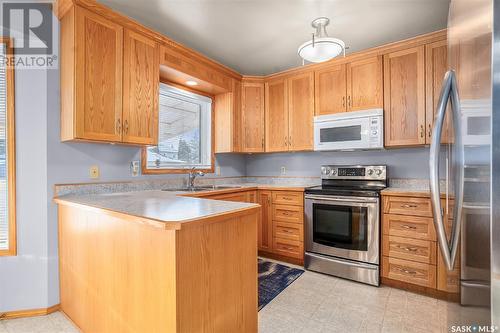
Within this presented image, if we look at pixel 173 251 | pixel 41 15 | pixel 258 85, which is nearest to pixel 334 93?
pixel 258 85

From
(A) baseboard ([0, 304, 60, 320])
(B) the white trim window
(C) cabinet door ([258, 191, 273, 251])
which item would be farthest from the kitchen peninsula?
(C) cabinet door ([258, 191, 273, 251])

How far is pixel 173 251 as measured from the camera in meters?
1.01

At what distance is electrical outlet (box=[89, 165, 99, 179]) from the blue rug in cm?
180

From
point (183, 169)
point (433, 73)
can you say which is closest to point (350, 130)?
point (433, 73)

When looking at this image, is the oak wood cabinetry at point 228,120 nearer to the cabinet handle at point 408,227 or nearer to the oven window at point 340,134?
the oven window at point 340,134

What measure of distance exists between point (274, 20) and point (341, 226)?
2.09 metres

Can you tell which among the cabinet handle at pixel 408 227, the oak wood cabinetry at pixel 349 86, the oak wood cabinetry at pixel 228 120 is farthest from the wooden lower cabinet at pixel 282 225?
the oak wood cabinetry at pixel 349 86

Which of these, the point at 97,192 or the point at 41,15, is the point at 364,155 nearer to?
the point at 97,192

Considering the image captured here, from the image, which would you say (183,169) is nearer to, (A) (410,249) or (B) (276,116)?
(B) (276,116)

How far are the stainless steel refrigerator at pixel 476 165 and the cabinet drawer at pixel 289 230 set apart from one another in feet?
6.83

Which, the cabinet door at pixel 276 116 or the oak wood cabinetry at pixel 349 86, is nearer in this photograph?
the oak wood cabinetry at pixel 349 86

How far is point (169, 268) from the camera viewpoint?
103cm

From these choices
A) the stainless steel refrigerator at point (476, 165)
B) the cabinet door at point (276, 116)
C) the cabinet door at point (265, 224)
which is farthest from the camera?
the cabinet door at point (276, 116)

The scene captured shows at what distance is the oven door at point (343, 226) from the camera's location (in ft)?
7.98
